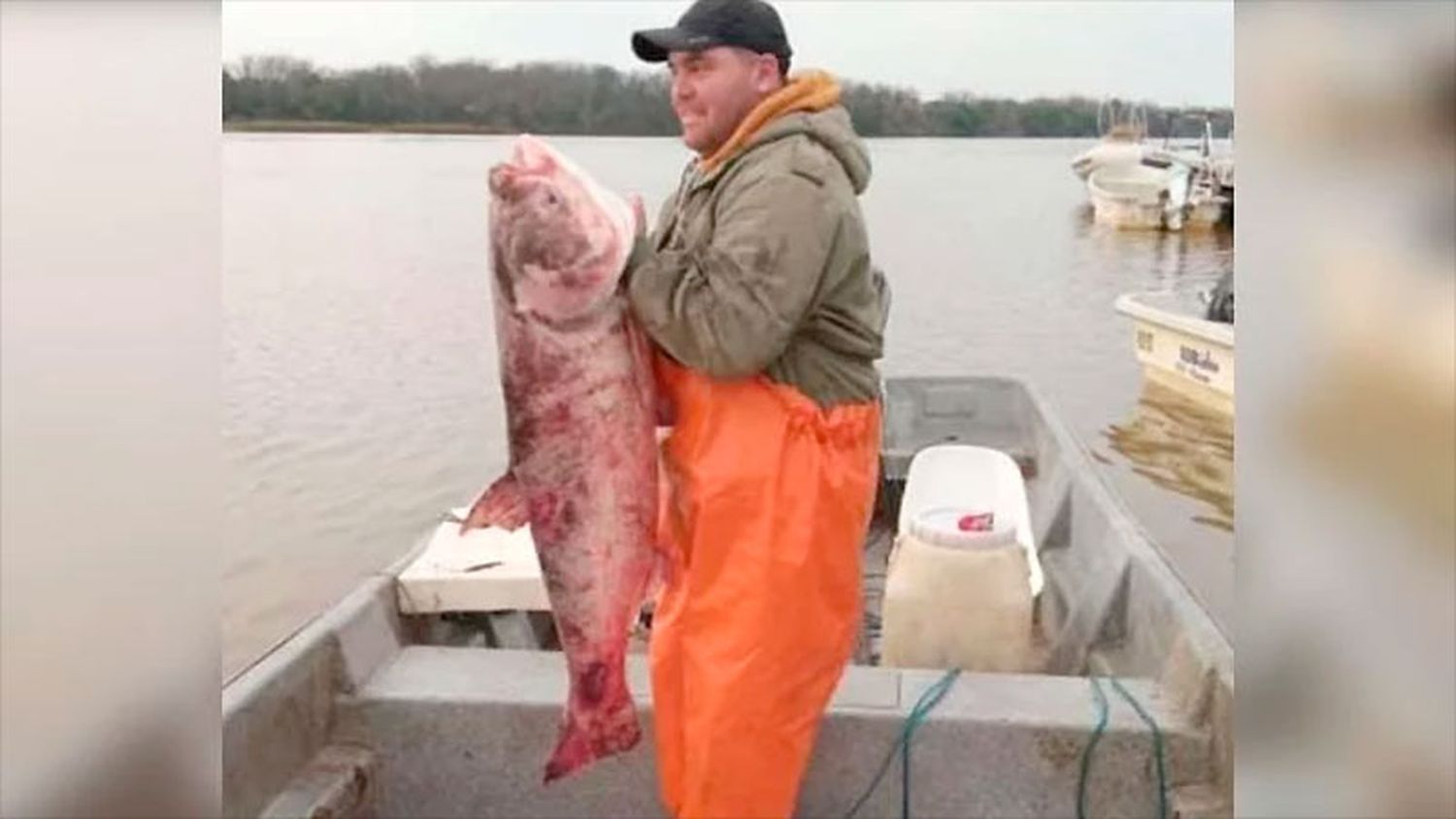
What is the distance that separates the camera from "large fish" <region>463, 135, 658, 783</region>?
2406 mm

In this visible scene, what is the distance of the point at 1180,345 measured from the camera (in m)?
14.2

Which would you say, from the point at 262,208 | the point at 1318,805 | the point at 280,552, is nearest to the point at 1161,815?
the point at 1318,805

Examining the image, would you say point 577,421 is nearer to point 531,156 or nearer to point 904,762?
point 531,156

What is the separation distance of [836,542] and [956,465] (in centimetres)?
374

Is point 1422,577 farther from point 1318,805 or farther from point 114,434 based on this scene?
point 114,434

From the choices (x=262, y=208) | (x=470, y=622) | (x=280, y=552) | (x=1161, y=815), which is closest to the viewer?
(x=1161, y=815)

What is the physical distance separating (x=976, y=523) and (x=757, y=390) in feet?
5.65

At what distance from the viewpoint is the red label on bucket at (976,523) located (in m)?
4.19

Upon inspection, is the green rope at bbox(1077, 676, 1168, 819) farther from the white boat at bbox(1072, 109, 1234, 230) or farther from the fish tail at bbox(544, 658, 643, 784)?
the white boat at bbox(1072, 109, 1234, 230)

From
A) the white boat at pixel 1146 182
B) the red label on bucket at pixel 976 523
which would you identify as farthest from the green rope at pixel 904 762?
the white boat at pixel 1146 182

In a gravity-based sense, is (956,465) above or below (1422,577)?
below

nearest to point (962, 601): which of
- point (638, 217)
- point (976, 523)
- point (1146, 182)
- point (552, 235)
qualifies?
point (976, 523)

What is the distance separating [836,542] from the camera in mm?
2744

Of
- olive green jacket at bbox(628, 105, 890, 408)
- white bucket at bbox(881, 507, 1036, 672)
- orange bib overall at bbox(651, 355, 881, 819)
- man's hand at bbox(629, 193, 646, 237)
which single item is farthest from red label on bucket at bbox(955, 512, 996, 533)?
man's hand at bbox(629, 193, 646, 237)
